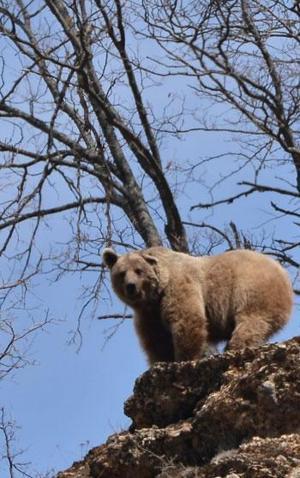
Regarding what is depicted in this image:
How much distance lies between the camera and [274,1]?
14445 millimetres

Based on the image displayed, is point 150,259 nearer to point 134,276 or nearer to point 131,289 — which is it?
point 134,276

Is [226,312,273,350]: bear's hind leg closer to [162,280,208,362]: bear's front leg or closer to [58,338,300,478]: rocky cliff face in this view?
[162,280,208,362]: bear's front leg

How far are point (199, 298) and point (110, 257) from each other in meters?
1.34

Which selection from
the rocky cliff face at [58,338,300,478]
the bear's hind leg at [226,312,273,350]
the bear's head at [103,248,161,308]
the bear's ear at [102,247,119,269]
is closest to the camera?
the rocky cliff face at [58,338,300,478]

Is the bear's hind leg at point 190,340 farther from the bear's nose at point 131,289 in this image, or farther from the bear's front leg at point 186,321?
the bear's nose at point 131,289

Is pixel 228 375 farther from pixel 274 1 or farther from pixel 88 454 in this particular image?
pixel 274 1

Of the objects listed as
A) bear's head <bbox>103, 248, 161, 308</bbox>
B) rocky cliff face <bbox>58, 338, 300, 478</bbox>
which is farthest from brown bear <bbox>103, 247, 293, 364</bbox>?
rocky cliff face <bbox>58, 338, 300, 478</bbox>

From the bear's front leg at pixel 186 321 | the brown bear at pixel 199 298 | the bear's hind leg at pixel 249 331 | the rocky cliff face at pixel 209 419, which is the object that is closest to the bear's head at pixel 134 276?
the brown bear at pixel 199 298

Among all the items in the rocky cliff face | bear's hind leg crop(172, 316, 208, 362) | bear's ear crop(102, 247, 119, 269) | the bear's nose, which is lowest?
the rocky cliff face

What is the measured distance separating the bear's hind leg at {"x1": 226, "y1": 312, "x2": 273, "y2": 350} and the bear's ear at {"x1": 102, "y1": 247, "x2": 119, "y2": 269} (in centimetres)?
174

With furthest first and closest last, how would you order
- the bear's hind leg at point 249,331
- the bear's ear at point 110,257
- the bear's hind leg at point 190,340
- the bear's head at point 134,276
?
the bear's ear at point 110,257 < the bear's head at point 134,276 < the bear's hind leg at point 190,340 < the bear's hind leg at point 249,331

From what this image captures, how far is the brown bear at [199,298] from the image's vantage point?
1020cm

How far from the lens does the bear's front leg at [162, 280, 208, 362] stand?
10.2 metres

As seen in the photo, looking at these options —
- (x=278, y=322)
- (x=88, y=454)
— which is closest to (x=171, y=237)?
(x=278, y=322)
